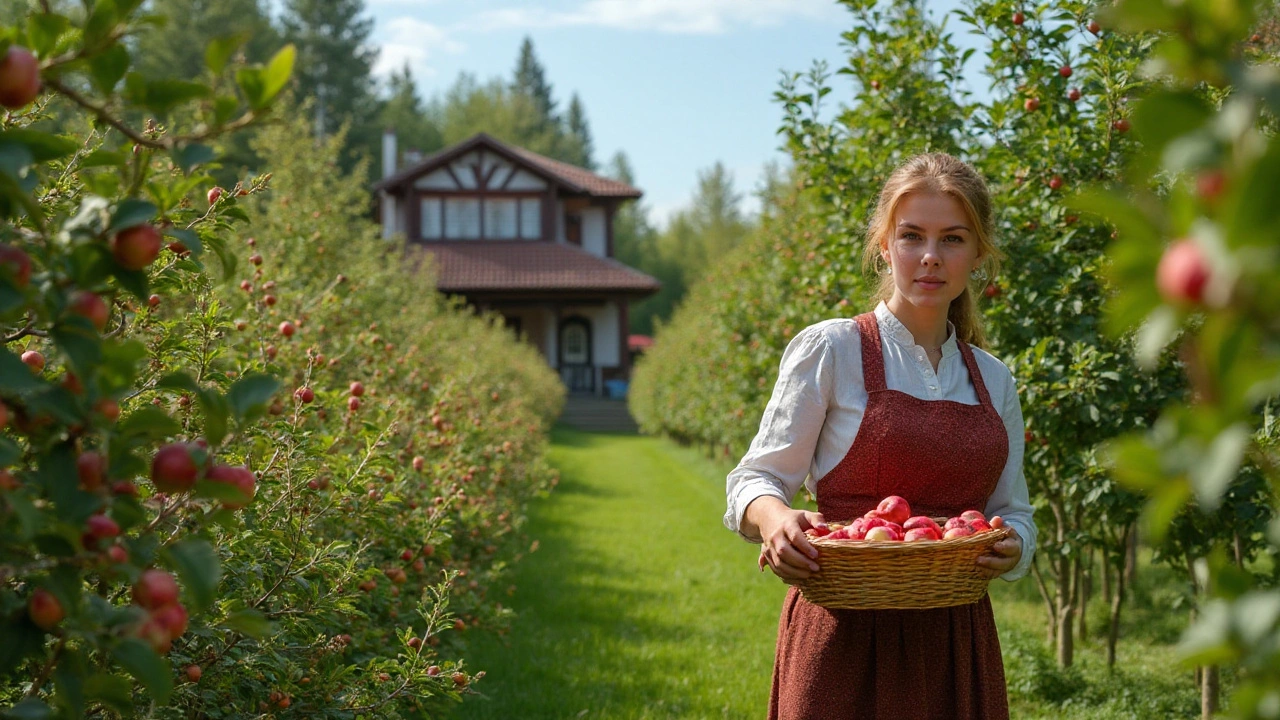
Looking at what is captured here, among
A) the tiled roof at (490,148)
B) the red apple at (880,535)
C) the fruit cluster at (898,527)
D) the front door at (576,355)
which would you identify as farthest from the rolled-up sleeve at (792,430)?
the front door at (576,355)

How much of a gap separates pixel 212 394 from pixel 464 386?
647 cm

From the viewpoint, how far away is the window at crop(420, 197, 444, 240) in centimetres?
2837

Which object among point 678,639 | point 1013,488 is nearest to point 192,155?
point 1013,488

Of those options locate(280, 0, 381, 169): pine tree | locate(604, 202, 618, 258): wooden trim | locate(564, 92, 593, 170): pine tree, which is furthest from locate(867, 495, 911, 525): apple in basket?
locate(564, 92, 593, 170): pine tree

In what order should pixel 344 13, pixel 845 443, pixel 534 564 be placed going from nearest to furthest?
pixel 845 443, pixel 534 564, pixel 344 13

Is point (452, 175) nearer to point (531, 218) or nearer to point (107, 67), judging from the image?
point (531, 218)

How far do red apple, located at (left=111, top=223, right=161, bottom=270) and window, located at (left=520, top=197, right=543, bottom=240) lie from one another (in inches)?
1107

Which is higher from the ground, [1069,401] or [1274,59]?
[1274,59]

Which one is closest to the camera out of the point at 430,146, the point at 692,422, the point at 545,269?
the point at 692,422

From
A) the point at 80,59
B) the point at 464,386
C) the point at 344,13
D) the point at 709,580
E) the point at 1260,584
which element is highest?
the point at 344,13

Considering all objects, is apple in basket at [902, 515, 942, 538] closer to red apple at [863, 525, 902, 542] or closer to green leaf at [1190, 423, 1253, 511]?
red apple at [863, 525, 902, 542]

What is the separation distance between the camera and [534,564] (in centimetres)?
798

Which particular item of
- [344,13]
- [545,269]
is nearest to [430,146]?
[344,13]

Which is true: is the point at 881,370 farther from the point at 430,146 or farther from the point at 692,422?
the point at 430,146
